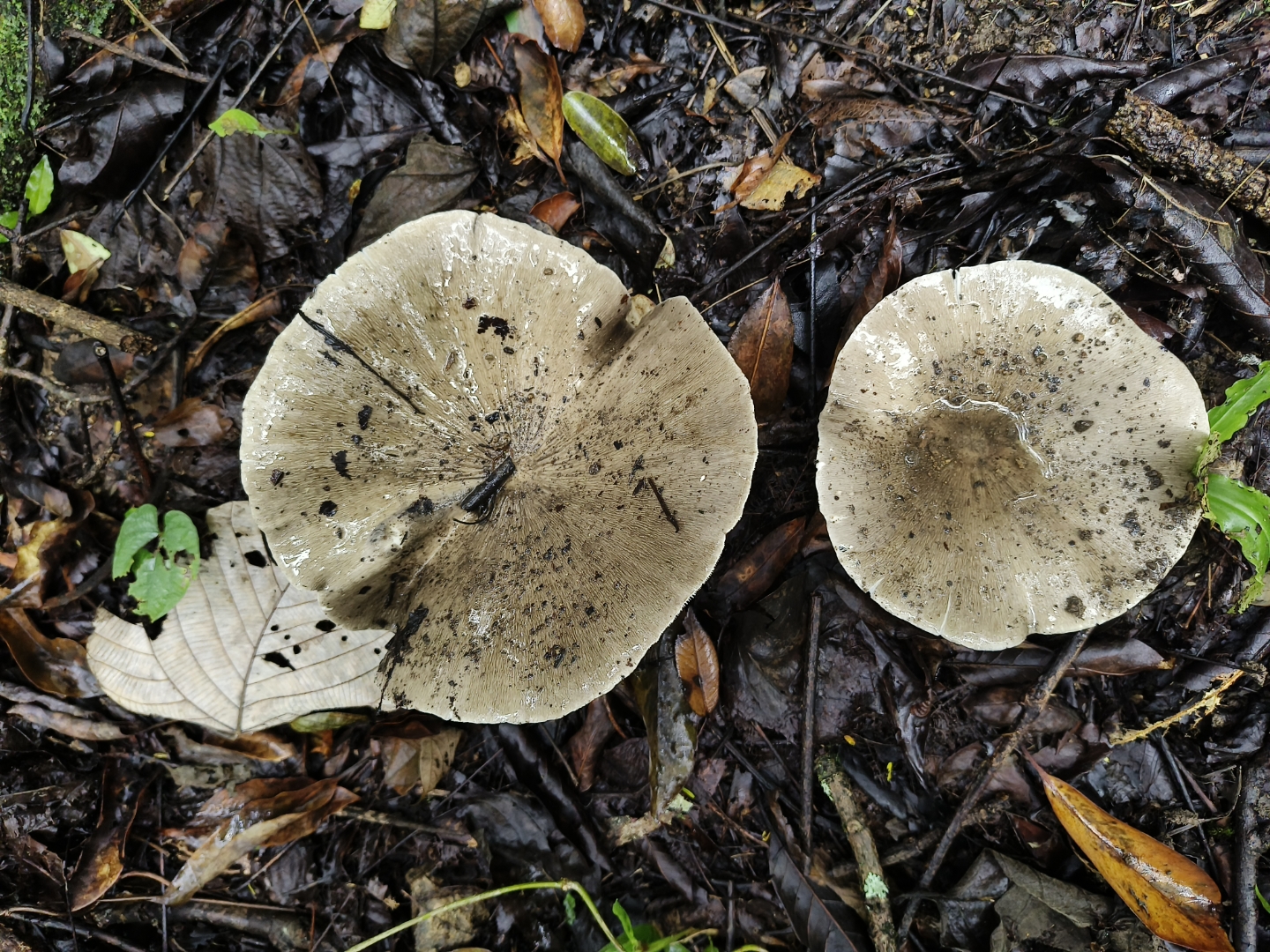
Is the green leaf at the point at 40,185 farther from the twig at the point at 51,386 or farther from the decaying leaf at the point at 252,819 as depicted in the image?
the decaying leaf at the point at 252,819

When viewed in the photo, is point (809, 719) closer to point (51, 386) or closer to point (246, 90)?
point (51, 386)

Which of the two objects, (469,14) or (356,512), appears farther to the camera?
(469,14)

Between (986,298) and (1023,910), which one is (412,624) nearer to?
(986,298)

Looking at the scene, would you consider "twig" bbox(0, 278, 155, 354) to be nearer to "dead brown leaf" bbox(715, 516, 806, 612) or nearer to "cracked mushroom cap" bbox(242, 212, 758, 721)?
"cracked mushroom cap" bbox(242, 212, 758, 721)

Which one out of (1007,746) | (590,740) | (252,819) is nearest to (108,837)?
(252,819)

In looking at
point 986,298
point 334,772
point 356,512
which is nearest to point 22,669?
point 334,772

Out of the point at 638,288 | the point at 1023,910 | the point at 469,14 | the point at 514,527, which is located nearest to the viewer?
the point at 514,527
